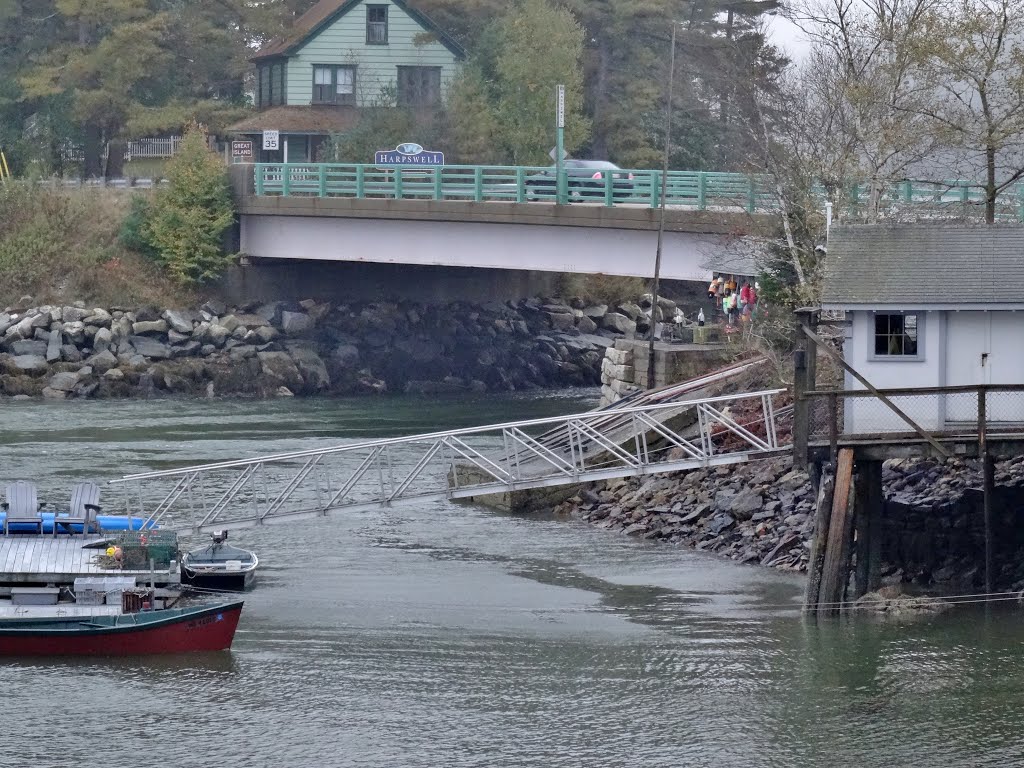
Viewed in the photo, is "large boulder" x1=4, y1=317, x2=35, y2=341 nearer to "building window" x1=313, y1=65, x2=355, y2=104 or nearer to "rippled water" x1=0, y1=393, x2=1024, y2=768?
"building window" x1=313, y1=65, x2=355, y2=104

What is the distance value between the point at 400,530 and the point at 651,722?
13241 mm

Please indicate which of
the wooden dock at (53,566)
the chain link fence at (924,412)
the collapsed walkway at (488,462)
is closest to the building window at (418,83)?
the collapsed walkway at (488,462)

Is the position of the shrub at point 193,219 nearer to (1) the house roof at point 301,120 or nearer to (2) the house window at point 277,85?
(1) the house roof at point 301,120

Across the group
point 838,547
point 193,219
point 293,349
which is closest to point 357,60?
point 193,219

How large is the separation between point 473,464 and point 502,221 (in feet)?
51.8

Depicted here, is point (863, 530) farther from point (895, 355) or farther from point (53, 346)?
point (53, 346)

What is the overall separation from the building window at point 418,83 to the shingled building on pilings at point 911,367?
47.4 meters

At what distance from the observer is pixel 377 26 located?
7006 cm

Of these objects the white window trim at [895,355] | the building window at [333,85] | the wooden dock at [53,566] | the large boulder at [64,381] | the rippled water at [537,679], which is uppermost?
the building window at [333,85]

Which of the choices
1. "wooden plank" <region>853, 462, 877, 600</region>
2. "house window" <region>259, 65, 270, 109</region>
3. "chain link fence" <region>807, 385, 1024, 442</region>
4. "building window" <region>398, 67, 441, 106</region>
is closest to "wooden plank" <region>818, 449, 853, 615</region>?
"chain link fence" <region>807, 385, 1024, 442</region>

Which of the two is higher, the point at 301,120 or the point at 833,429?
the point at 301,120

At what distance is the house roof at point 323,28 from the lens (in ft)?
227

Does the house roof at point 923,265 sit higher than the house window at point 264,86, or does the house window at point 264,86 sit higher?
the house window at point 264,86

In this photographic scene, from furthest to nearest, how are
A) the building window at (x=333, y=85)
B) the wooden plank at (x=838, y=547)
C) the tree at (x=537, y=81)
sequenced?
the building window at (x=333, y=85) < the tree at (x=537, y=81) < the wooden plank at (x=838, y=547)
